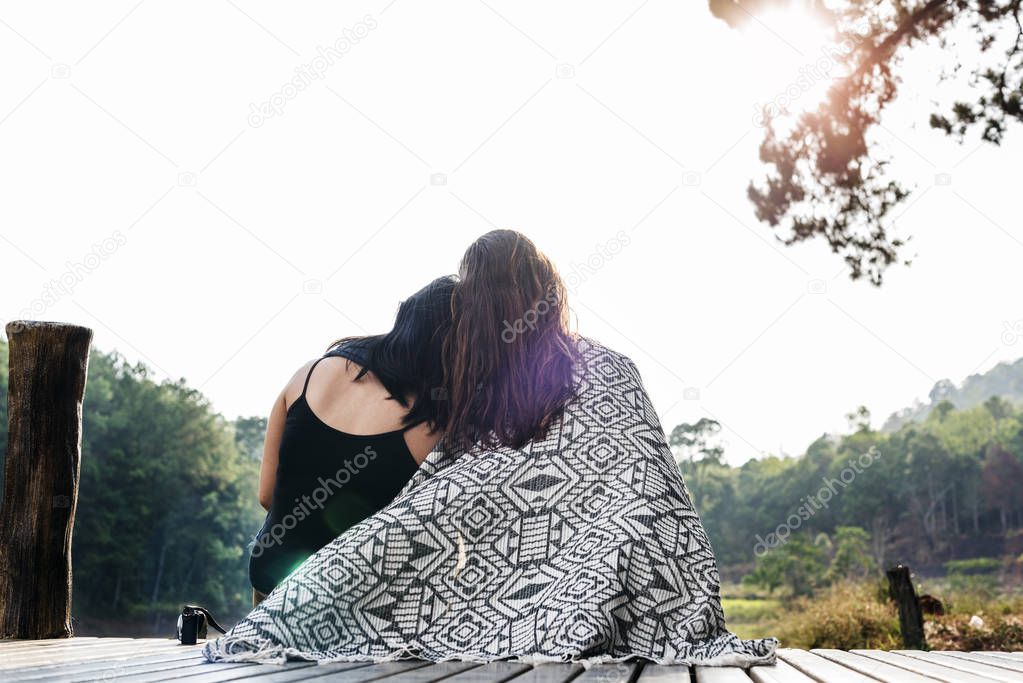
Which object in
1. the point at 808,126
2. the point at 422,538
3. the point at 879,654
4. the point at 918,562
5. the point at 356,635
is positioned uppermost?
the point at 808,126

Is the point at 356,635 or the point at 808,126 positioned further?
the point at 808,126

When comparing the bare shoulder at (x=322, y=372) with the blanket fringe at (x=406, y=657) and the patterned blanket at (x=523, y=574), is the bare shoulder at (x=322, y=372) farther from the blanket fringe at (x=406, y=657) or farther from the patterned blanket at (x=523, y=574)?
the blanket fringe at (x=406, y=657)

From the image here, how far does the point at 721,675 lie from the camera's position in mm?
1669

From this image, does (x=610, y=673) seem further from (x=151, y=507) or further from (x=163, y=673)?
(x=151, y=507)

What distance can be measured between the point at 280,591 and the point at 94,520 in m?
32.7

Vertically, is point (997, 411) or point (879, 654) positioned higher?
point (997, 411)

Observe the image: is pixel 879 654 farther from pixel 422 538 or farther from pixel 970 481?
pixel 970 481

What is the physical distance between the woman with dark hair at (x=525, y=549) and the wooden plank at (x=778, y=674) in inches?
2.1

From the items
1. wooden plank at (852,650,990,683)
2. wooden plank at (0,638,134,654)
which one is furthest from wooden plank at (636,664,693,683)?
wooden plank at (0,638,134,654)

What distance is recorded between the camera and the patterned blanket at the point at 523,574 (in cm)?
196

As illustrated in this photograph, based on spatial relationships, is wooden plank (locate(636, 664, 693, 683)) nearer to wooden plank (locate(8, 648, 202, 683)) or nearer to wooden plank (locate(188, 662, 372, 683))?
wooden plank (locate(188, 662, 372, 683))

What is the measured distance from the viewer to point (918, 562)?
96.9ft

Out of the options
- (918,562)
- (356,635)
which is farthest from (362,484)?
(918,562)

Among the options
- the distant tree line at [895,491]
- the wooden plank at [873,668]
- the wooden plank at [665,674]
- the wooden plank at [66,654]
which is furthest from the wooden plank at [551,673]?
the distant tree line at [895,491]
